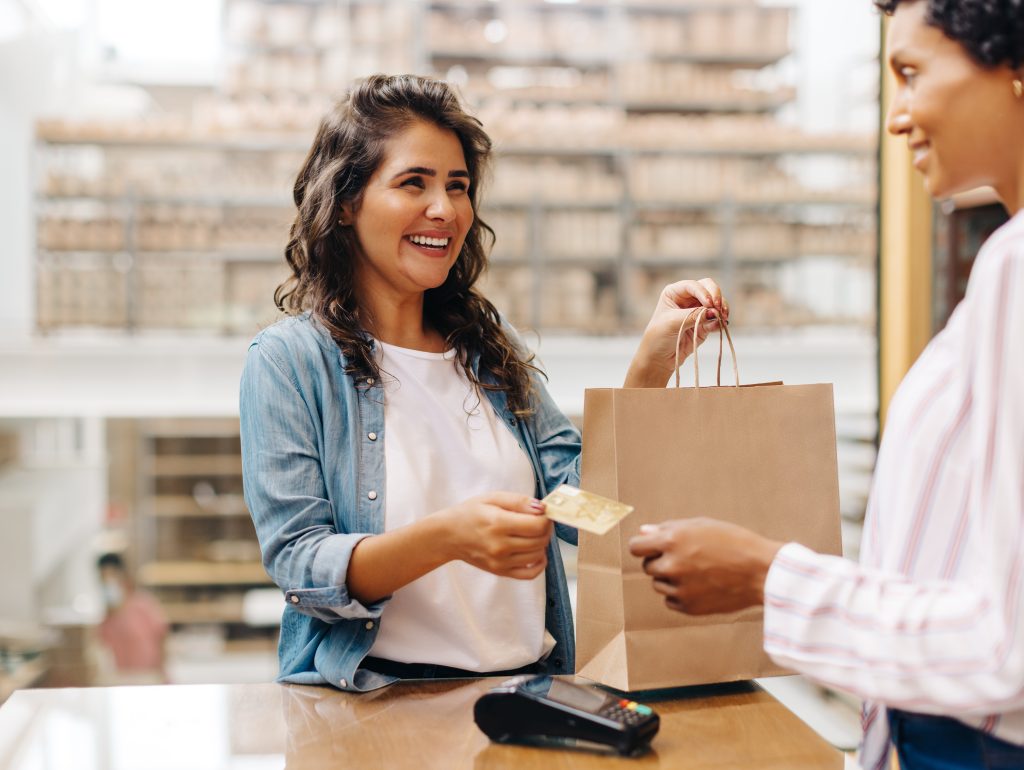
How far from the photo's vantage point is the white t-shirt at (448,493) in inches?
49.8

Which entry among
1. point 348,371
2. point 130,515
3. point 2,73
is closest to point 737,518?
point 348,371

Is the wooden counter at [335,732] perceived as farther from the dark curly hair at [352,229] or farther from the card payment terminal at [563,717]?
the dark curly hair at [352,229]

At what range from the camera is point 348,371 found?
1310mm

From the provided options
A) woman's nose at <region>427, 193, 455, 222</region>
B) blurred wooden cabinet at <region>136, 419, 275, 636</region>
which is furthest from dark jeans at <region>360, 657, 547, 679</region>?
blurred wooden cabinet at <region>136, 419, 275, 636</region>

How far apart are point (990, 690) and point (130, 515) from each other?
3275mm

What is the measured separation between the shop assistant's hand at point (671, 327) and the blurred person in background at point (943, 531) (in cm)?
49

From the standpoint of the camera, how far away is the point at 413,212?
1371mm

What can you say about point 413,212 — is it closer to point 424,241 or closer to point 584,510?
point 424,241

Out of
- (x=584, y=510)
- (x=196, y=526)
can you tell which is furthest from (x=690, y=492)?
(x=196, y=526)

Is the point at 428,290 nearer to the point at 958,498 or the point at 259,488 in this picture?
the point at 259,488

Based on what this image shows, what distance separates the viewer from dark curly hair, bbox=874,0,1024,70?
0.74 metres

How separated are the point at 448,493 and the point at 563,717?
0.45 metres

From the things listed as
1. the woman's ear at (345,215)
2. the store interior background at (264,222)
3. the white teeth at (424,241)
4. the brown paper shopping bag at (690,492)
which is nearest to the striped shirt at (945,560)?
the brown paper shopping bag at (690,492)

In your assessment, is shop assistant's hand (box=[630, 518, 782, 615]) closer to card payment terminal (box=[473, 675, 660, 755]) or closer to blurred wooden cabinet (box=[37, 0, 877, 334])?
card payment terminal (box=[473, 675, 660, 755])
